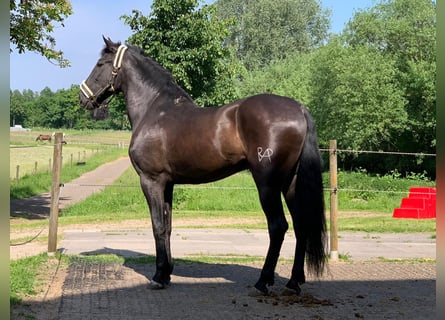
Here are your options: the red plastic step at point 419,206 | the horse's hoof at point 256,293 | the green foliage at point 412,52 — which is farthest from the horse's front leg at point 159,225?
the green foliage at point 412,52

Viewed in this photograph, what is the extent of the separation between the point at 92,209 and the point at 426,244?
966 centimetres

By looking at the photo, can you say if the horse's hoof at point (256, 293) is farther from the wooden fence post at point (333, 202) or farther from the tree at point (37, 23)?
the tree at point (37, 23)

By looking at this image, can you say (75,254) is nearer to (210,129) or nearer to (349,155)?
(210,129)

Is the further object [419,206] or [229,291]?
[419,206]

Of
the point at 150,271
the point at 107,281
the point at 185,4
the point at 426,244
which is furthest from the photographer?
the point at 185,4

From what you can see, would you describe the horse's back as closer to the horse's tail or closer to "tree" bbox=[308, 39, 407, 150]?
the horse's tail

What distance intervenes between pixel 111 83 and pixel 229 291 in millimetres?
2869

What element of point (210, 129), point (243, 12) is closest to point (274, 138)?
point (210, 129)

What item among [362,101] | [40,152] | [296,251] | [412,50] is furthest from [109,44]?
[40,152]

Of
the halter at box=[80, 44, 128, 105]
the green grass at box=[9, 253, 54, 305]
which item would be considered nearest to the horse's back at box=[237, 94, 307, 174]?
the halter at box=[80, 44, 128, 105]

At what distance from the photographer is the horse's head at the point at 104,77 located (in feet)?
18.8

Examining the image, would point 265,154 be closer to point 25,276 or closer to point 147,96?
point 147,96

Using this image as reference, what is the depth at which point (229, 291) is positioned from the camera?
5.15 meters

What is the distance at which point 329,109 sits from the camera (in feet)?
94.7
